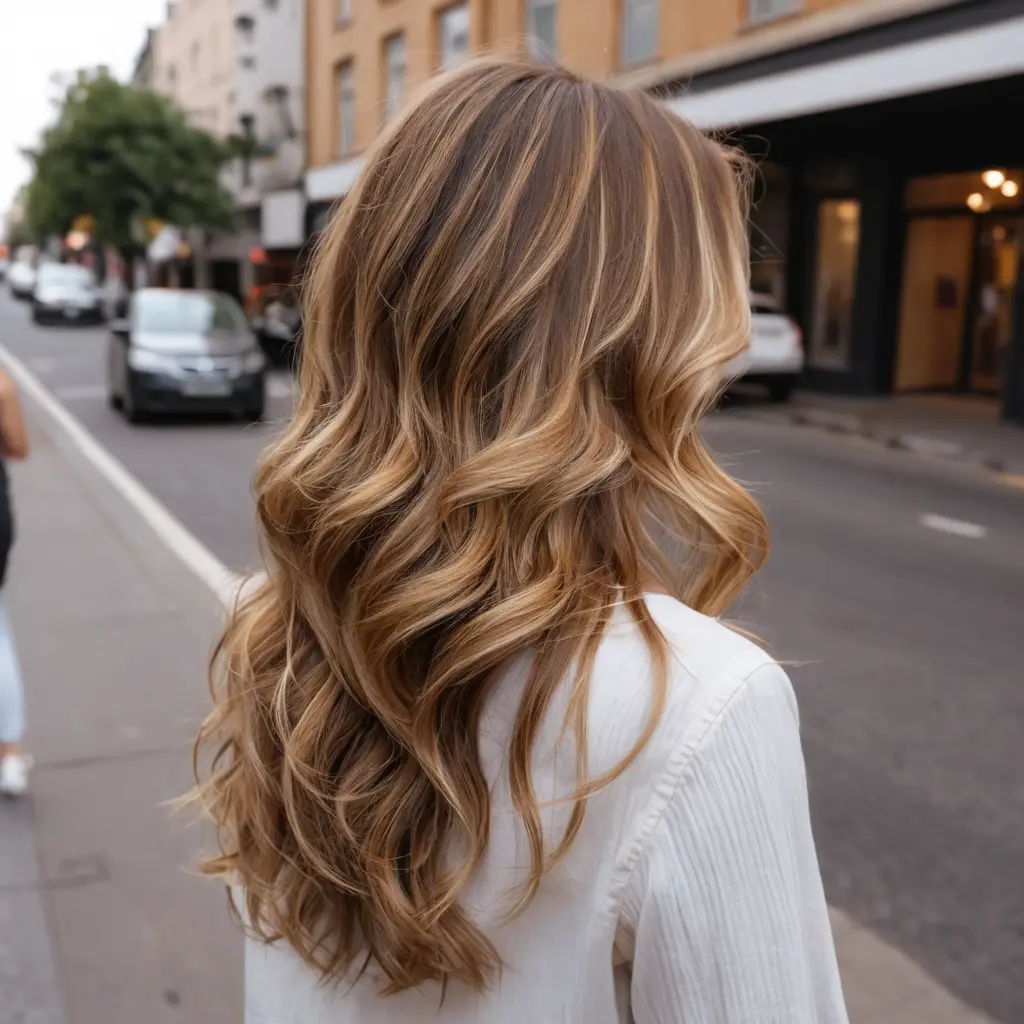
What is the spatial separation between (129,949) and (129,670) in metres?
2.24

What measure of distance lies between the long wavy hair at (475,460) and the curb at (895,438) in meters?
10.5

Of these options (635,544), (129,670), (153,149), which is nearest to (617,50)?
(129,670)

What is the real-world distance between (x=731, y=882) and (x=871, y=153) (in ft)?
52.7

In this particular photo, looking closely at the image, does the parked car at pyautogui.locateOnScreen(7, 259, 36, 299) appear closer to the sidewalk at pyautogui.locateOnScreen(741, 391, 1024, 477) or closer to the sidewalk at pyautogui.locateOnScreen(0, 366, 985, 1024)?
the sidewalk at pyautogui.locateOnScreen(741, 391, 1024, 477)

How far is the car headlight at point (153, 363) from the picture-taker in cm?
1305

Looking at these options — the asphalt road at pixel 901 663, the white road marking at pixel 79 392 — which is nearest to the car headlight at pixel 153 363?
the asphalt road at pixel 901 663

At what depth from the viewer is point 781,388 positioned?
15383 millimetres

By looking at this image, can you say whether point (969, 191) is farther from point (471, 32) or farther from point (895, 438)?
point (471, 32)

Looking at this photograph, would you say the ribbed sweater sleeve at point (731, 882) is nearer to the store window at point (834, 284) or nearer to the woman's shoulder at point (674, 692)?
the woman's shoulder at point (674, 692)

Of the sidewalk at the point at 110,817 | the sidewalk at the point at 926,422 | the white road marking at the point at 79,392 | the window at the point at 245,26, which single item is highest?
the window at the point at 245,26

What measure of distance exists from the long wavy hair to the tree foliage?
34543mm

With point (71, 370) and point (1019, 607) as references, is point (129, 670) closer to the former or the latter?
point (1019, 607)

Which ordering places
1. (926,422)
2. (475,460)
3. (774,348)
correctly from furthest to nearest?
(774,348) < (926,422) < (475,460)

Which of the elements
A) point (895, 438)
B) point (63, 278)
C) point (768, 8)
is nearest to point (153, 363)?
point (895, 438)
